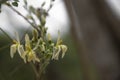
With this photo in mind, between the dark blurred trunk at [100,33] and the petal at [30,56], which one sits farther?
the dark blurred trunk at [100,33]

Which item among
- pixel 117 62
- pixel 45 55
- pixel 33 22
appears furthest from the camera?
pixel 117 62

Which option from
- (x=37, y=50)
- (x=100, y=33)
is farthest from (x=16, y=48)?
(x=100, y=33)

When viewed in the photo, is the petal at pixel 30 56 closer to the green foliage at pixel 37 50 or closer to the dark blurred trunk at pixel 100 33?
the green foliage at pixel 37 50

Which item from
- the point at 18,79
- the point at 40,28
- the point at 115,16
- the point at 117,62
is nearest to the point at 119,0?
the point at 115,16

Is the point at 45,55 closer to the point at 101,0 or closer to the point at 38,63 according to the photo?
the point at 38,63

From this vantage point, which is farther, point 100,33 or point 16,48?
point 100,33

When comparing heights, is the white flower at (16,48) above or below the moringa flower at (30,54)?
above

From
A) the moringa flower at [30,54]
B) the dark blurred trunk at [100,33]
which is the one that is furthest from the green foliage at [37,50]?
the dark blurred trunk at [100,33]

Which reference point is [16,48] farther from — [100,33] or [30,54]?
[100,33]
